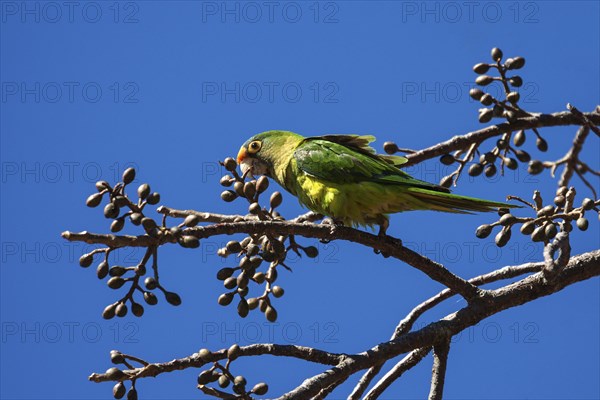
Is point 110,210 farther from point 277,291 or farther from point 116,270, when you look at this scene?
point 277,291

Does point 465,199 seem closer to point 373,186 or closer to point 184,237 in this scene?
point 373,186

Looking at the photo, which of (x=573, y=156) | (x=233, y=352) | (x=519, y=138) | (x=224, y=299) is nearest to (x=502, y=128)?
(x=519, y=138)

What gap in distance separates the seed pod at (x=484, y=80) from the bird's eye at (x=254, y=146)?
249 centimetres

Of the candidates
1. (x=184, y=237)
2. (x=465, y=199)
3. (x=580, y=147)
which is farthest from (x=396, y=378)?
(x=580, y=147)

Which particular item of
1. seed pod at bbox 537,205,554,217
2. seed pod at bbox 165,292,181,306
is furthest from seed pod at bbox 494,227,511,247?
seed pod at bbox 165,292,181,306

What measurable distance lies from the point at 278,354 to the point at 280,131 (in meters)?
3.47

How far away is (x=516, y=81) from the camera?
17.5ft

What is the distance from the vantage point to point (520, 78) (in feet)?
17.5

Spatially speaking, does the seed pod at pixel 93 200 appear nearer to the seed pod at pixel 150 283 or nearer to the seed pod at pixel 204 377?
the seed pod at pixel 150 283

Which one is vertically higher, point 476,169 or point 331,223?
point 476,169

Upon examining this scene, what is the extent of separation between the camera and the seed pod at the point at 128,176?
3.96 m

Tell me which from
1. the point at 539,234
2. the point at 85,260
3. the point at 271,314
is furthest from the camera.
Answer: the point at 271,314

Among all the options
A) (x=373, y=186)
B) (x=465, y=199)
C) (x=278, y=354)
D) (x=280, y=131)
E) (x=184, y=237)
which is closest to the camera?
(x=184, y=237)

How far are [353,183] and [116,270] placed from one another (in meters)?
2.60
